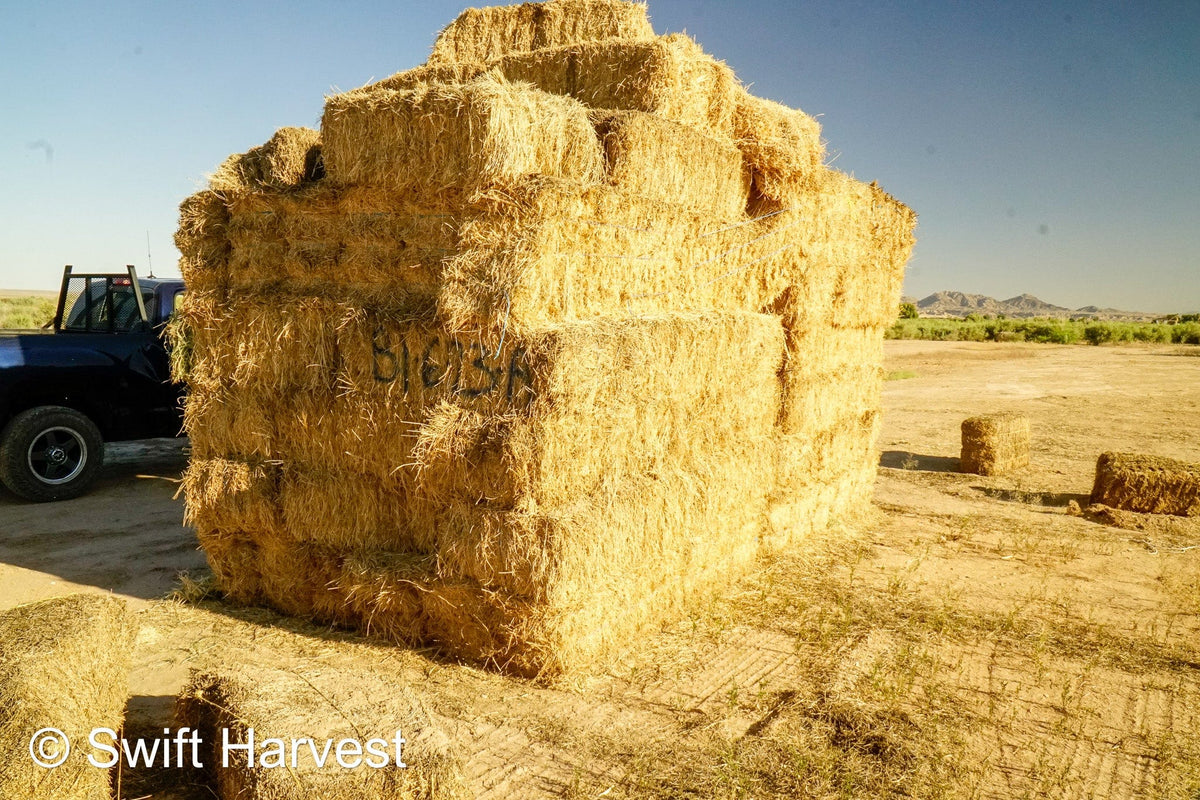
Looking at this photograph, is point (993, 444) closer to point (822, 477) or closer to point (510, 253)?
point (822, 477)

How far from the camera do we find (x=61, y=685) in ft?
11.9

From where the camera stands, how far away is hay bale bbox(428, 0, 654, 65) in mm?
7812

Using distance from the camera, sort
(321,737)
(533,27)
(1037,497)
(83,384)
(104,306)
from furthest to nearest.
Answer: (1037,497) < (104,306) < (83,384) < (533,27) < (321,737)

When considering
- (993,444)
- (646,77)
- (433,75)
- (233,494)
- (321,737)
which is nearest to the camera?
(321,737)

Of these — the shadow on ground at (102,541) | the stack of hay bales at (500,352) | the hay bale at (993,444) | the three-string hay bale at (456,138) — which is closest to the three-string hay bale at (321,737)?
the stack of hay bales at (500,352)

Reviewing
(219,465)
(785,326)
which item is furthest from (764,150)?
(219,465)

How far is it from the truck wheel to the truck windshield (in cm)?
128

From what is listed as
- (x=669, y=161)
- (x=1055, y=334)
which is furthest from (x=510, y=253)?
(x=1055, y=334)

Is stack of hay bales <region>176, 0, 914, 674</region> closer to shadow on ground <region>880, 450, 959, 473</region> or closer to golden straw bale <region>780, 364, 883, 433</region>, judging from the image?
golden straw bale <region>780, 364, 883, 433</region>

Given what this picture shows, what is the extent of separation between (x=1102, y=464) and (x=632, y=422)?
7411 millimetres

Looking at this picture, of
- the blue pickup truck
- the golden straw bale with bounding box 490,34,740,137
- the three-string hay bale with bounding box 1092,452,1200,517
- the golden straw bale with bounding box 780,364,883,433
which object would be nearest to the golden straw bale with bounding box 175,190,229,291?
the golden straw bale with bounding box 490,34,740,137

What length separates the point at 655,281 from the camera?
5.90m

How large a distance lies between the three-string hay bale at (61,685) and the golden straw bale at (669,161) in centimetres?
386

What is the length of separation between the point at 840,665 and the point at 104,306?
9.32m
